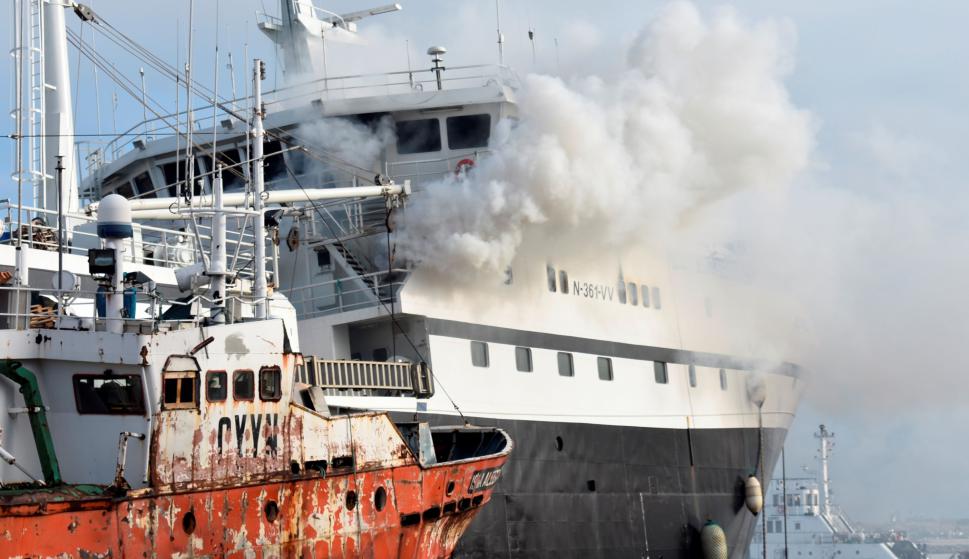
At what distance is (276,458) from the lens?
653 inches

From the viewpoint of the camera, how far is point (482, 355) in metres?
23.8

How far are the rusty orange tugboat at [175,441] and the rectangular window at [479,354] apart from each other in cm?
566

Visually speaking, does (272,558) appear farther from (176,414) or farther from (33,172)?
(33,172)

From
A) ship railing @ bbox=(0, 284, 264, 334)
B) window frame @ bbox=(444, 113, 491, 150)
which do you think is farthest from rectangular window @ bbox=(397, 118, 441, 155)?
ship railing @ bbox=(0, 284, 264, 334)

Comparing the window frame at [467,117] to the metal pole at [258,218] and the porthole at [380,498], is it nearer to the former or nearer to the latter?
the metal pole at [258,218]

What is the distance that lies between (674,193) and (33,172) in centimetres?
1307

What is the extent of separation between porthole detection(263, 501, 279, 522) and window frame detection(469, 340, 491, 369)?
7.67 metres

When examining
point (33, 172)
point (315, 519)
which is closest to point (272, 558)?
point (315, 519)

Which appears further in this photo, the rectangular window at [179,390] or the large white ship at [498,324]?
the large white ship at [498,324]

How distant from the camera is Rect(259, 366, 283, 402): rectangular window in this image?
651 inches

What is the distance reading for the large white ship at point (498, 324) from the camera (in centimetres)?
2302

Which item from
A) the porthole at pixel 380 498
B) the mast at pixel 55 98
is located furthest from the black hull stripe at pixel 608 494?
the mast at pixel 55 98

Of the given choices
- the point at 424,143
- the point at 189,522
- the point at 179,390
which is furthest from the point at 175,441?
the point at 424,143

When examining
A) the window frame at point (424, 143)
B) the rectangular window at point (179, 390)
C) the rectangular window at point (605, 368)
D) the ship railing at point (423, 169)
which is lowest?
the rectangular window at point (179, 390)
